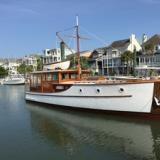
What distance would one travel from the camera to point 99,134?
71.1ft

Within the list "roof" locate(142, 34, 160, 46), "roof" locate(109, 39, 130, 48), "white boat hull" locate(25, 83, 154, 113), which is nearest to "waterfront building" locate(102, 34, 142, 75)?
"roof" locate(109, 39, 130, 48)

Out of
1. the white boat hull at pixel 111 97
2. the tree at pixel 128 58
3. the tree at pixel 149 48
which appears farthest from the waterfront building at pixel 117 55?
the white boat hull at pixel 111 97

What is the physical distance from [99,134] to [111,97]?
4.81m

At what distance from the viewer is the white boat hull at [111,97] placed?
24.6 meters

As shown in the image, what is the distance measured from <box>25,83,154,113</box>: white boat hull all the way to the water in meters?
0.77

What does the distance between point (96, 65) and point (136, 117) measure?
78.1m

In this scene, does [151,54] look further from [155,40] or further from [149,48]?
[155,40]

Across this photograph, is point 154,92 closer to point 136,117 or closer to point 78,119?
point 136,117

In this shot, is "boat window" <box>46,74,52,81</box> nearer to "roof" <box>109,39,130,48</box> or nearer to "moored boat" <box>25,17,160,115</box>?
"moored boat" <box>25,17,160,115</box>

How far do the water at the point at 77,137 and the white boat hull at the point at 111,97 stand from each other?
2.53 feet

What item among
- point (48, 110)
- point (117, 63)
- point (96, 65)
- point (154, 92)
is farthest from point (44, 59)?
point (154, 92)

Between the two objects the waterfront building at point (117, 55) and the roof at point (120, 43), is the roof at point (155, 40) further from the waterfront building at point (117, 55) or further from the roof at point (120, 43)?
the roof at point (120, 43)

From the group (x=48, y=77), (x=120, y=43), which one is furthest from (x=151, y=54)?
(x=48, y=77)

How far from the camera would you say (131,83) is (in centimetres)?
2489
